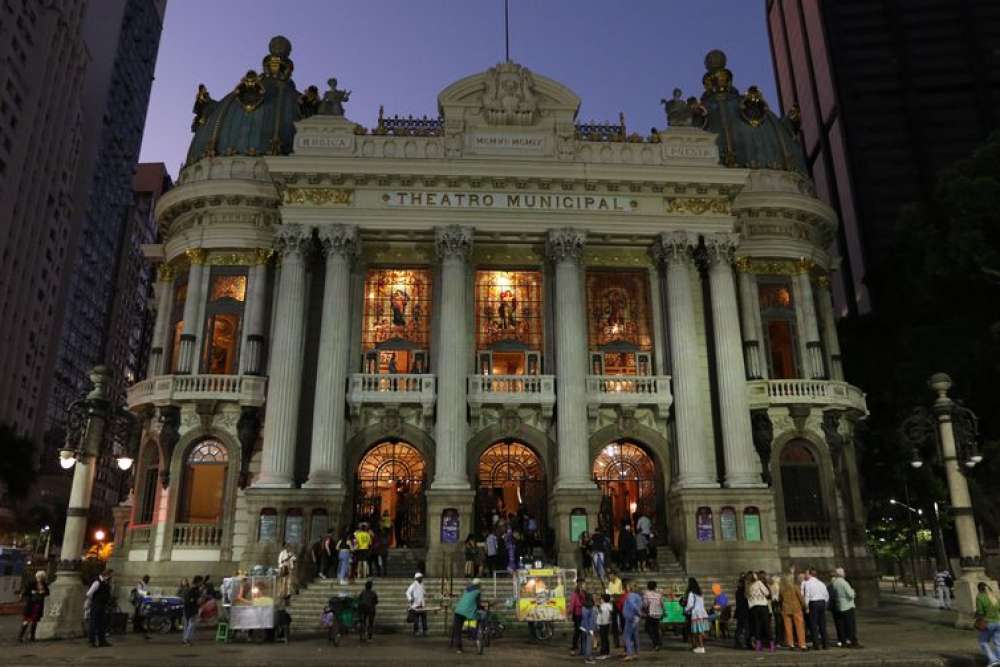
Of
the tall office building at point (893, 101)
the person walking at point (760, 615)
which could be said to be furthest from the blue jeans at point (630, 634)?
the tall office building at point (893, 101)

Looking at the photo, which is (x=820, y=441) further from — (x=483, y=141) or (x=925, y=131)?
(x=925, y=131)

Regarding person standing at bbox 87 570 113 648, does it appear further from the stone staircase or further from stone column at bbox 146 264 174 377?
stone column at bbox 146 264 174 377

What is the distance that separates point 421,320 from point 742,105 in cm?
1802

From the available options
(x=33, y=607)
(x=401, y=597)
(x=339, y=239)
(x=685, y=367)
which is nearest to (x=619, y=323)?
(x=685, y=367)

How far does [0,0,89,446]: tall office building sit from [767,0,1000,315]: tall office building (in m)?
76.9

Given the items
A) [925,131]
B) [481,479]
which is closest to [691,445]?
[481,479]

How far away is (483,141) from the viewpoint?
100 ft

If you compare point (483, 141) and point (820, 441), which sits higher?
point (483, 141)

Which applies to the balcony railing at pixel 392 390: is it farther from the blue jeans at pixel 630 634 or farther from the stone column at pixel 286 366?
the blue jeans at pixel 630 634

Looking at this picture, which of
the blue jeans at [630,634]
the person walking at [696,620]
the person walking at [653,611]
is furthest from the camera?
the person walking at [653,611]

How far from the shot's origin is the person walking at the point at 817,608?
1627cm

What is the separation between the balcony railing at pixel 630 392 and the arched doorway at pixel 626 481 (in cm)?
173

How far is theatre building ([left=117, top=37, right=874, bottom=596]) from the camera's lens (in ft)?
89.6

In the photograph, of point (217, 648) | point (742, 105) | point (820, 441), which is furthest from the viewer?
point (742, 105)
